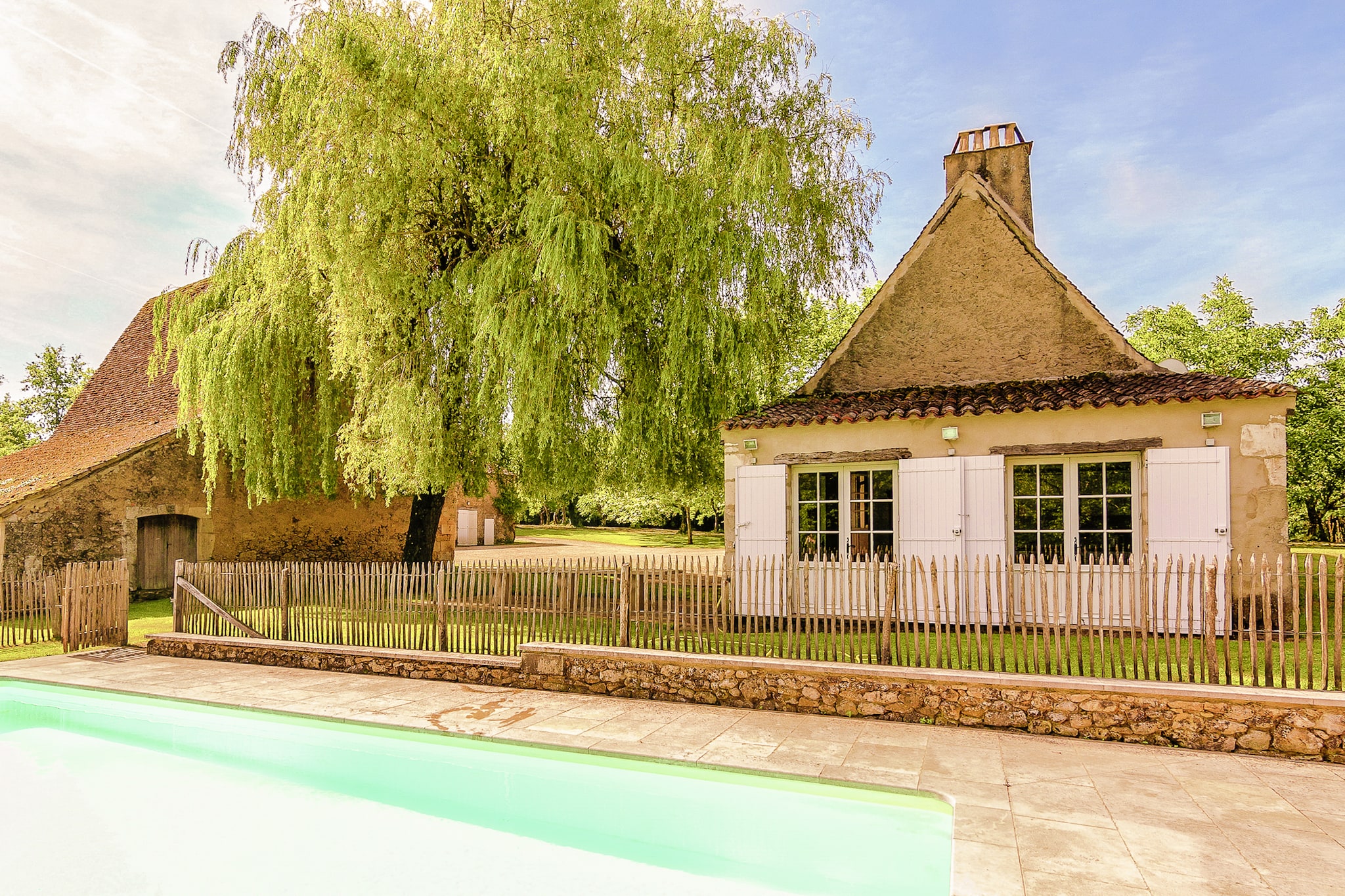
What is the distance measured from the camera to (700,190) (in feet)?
36.6

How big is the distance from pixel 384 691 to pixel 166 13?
943 centimetres

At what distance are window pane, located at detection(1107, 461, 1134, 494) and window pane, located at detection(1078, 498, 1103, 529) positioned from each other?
0.70 ft

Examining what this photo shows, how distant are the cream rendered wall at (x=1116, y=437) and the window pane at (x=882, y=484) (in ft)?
Answer: 1.36

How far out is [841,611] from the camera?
7.98 m

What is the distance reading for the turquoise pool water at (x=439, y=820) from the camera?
15.8ft

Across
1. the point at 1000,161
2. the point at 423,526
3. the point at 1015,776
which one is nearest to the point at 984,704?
the point at 1015,776

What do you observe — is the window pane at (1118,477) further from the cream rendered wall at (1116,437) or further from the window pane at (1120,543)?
the window pane at (1120,543)

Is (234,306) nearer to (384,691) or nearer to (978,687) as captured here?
(384,691)


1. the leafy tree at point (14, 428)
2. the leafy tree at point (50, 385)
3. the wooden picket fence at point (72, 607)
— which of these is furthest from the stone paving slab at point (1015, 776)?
the leafy tree at point (50, 385)

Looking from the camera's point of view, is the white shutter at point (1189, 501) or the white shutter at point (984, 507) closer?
the white shutter at point (1189, 501)

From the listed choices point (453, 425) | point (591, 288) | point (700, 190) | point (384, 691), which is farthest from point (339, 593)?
point (700, 190)

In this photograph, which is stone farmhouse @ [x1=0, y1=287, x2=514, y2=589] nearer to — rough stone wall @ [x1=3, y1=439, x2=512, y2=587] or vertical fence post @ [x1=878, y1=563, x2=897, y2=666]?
rough stone wall @ [x1=3, y1=439, x2=512, y2=587]

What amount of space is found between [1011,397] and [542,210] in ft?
23.3

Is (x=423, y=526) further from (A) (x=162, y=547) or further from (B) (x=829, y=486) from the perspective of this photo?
(B) (x=829, y=486)
